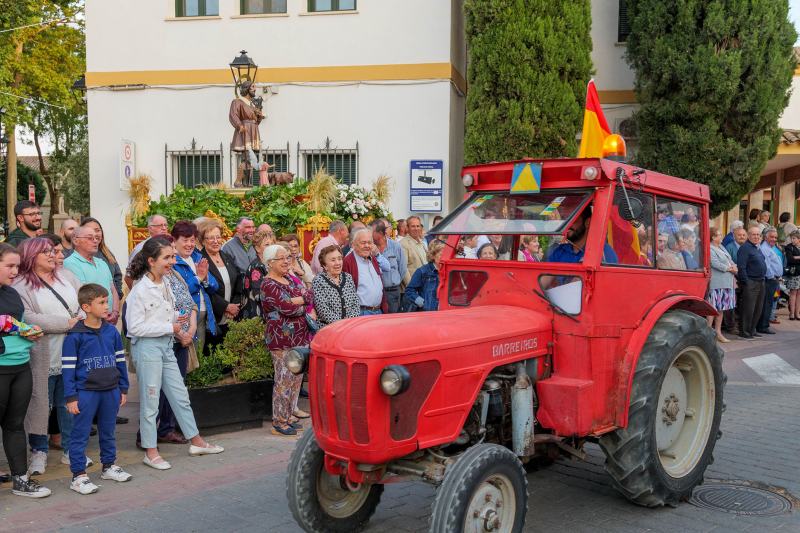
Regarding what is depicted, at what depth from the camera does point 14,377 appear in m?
5.14

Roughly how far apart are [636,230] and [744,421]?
11.8 ft

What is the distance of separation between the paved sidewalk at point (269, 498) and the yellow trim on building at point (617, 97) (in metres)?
10.5

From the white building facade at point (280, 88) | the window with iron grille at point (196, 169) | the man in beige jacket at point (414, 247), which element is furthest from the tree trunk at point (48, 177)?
the man in beige jacket at point (414, 247)

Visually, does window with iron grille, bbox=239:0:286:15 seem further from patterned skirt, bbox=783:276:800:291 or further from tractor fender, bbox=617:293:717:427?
tractor fender, bbox=617:293:717:427

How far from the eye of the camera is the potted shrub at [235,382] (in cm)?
662

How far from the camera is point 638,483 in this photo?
4613 millimetres

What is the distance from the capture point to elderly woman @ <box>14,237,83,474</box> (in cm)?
550

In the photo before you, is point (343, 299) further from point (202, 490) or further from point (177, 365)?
point (202, 490)

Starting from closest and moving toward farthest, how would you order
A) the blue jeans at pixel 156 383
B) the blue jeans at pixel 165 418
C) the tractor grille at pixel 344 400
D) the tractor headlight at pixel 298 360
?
the tractor grille at pixel 344 400
the tractor headlight at pixel 298 360
the blue jeans at pixel 156 383
the blue jeans at pixel 165 418

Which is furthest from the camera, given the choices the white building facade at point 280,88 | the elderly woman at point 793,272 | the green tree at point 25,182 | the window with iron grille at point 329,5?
the green tree at point 25,182

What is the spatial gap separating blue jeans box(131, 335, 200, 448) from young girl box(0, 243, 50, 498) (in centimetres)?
83

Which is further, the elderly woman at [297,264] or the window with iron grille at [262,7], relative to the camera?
the window with iron grille at [262,7]

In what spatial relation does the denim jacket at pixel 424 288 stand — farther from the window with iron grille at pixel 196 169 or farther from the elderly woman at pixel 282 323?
the window with iron grille at pixel 196 169

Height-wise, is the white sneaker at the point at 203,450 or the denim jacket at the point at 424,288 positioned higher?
the denim jacket at the point at 424,288
